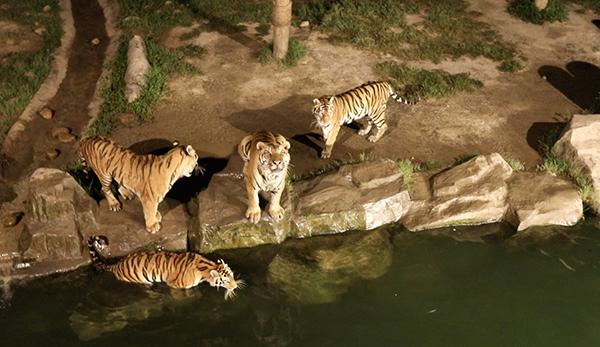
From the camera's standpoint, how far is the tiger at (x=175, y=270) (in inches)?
242

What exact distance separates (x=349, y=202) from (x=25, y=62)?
6180mm

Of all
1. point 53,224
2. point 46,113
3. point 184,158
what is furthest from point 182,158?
point 46,113

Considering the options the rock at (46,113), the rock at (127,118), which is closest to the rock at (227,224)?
the rock at (127,118)

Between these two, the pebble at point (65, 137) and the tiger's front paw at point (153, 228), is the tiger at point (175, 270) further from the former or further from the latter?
the pebble at point (65, 137)

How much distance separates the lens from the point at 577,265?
273 inches

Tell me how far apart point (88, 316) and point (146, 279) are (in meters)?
0.64

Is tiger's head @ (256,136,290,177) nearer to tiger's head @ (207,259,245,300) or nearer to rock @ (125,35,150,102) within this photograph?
tiger's head @ (207,259,245,300)

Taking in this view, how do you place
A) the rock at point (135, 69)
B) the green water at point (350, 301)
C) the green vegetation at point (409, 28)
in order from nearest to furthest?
the green water at point (350, 301) < the rock at point (135, 69) < the green vegetation at point (409, 28)

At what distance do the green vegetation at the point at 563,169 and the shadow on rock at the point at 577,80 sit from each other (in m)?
1.46

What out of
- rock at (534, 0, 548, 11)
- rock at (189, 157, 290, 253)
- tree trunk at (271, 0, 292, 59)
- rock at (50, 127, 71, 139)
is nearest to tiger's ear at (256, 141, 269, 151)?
rock at (189, 157, 290, 253)

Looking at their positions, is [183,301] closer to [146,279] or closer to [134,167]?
[146,279]

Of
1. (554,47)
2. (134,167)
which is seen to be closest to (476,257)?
(134,167)

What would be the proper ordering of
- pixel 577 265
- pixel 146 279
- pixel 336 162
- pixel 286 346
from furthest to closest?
pixel 336 162 → pixel 577 265 → pixel 146 279 → pixel 286 346

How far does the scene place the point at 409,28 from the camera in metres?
11.4
